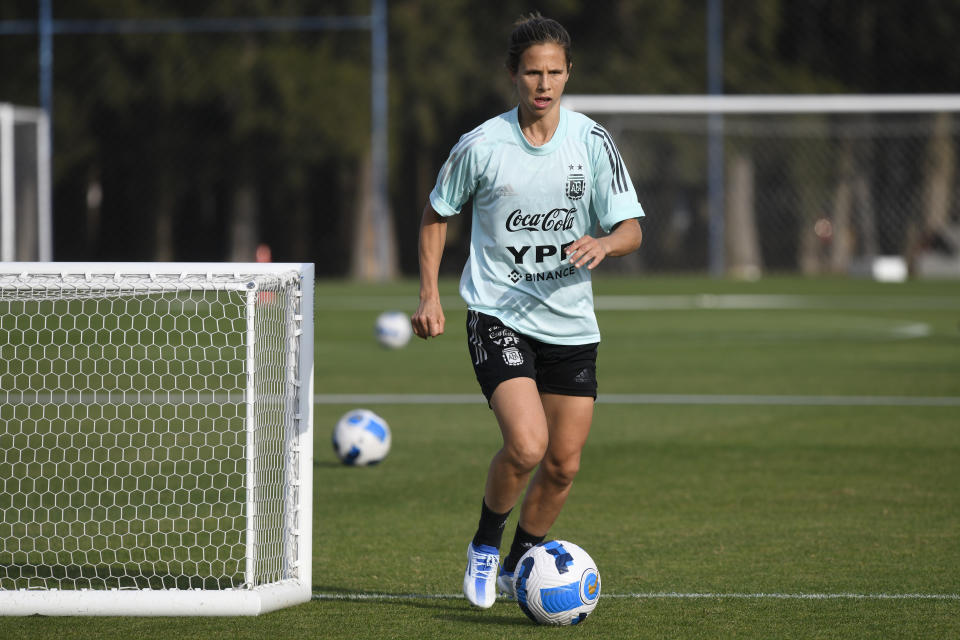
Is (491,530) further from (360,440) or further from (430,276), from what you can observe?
(360,440)

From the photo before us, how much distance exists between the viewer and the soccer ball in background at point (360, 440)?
27.5 ft

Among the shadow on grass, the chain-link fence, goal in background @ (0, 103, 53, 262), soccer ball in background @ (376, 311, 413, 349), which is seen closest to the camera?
the shadow on grass

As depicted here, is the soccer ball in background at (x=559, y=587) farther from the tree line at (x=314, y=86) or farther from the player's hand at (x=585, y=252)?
the tree line at (x=314, y=86)

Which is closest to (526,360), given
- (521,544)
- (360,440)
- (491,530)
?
(491,530)

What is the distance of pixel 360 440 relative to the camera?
838cm

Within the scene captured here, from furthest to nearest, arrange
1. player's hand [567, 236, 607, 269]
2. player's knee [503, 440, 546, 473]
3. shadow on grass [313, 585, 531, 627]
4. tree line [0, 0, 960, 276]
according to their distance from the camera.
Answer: tree line [0, 0, 960, 276] < shadow on grass [313, 585, 531, 627] < player's knee [503, 440, 546, 473] < player's hand [567, 236, 607, 269]

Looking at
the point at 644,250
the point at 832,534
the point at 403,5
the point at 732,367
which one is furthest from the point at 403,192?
the point at 832,534

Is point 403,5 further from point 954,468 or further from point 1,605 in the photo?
point 1,605

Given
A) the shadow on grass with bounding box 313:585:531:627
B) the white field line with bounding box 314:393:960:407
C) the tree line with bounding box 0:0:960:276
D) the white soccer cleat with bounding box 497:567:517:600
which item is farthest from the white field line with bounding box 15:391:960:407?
the tree line with bounding box 0:0:960:276

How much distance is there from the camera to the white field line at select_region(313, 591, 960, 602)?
530 cm

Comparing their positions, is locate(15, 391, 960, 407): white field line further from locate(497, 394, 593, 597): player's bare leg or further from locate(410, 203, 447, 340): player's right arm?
locate(410, 203, 447, 340): player's right arm

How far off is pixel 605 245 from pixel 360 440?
148 inches

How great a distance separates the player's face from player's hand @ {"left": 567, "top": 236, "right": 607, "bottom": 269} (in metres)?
0.51

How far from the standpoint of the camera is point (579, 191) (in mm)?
5117
